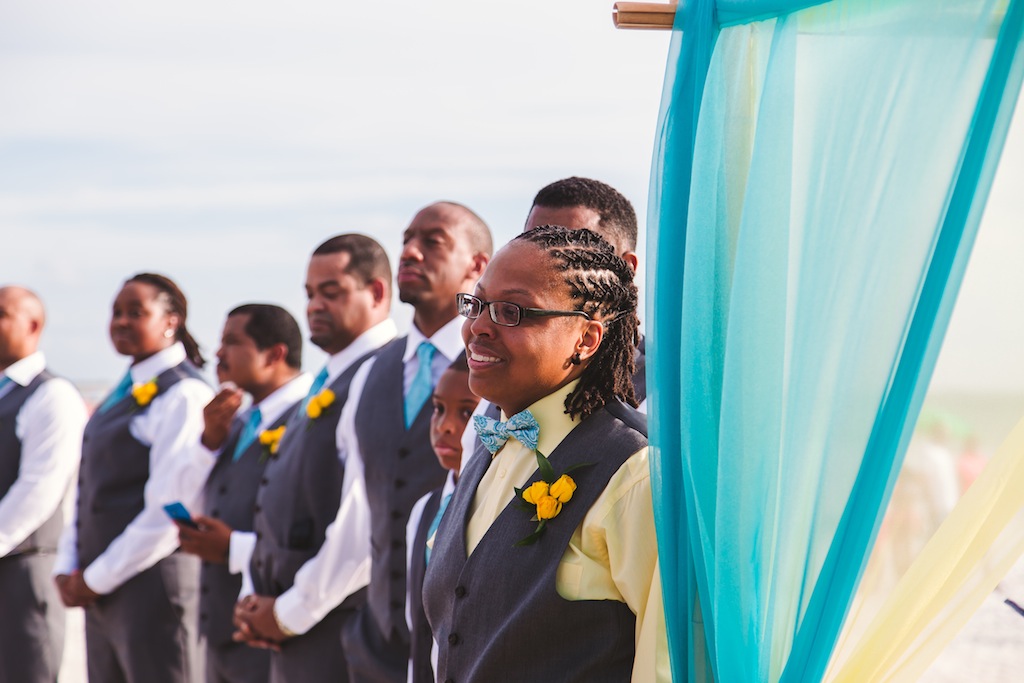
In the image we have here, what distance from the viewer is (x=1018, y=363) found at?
6.22 feet

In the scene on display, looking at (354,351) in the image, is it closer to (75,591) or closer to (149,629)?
(149,629)

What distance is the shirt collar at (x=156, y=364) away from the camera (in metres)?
6.22

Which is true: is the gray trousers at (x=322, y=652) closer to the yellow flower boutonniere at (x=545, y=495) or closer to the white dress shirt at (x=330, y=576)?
the white dress shirt at (x=330, y=576)

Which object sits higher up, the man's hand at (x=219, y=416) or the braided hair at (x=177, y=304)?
the braided hair at (x=177, y=304)

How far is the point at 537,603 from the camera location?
7.33 feet

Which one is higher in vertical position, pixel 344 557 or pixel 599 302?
pixel 599 302

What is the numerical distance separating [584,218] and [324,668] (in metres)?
2.08

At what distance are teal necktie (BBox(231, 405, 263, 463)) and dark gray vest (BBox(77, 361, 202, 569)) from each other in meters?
0.67

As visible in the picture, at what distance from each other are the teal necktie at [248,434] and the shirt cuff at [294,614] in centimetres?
110

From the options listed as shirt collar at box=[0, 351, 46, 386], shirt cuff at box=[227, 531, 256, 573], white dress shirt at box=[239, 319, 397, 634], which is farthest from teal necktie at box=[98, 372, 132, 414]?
white dress shirt at box=[239, 319, 397, 634]

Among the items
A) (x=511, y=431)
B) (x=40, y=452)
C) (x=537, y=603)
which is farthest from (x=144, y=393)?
(x=537, y=603)

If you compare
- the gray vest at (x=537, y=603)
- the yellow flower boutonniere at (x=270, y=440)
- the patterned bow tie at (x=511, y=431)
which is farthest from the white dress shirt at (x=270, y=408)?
the gray vest at (x=537, y=603)

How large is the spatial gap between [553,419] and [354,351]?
8.94ft

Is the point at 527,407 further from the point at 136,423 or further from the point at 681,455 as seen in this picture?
the point at 136,423
